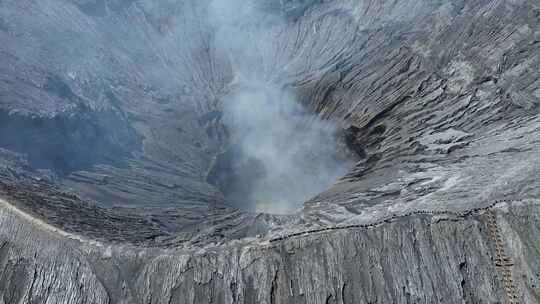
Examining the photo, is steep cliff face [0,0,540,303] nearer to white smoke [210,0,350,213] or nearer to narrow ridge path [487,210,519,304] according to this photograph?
narrow ridge path [487,210,519,304]

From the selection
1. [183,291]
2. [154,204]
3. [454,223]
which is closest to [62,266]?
[183,291]

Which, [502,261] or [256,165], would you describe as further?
[256,165]

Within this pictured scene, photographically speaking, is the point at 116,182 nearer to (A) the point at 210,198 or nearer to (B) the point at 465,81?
(A) the point at 210,198

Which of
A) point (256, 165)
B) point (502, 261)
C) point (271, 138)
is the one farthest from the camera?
point (271, 138)

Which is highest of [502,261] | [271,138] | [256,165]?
[271,138]

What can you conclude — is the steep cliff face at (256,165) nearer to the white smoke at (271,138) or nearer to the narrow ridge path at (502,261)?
the narrow ridge path at (502,261)

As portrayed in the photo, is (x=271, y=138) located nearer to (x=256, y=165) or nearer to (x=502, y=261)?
(x=256, y=165)

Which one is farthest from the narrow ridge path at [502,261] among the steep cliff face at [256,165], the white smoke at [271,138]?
the white smoke at [271,138]

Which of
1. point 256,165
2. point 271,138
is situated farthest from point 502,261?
point 271,138
